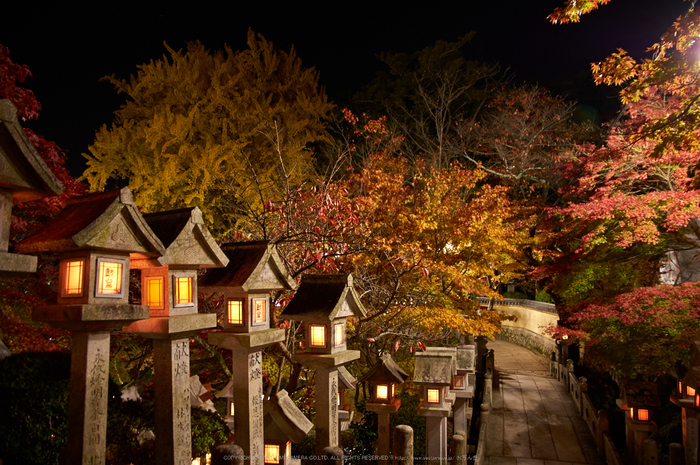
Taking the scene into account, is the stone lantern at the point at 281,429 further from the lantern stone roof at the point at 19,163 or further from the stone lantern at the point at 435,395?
the lantern stone roof at the point at 19,163

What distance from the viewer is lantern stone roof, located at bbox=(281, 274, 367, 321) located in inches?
228

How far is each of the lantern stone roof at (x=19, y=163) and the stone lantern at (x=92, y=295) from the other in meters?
0.41

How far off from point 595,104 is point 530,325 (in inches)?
690

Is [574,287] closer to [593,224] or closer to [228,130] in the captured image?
[593,224]

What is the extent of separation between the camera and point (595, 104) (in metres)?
33.6

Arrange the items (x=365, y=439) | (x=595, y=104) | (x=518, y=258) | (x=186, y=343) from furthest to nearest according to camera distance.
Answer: (x=595, y=104) < (x=518, y=258) < (x=365, y=439) < (x=186, y=343)

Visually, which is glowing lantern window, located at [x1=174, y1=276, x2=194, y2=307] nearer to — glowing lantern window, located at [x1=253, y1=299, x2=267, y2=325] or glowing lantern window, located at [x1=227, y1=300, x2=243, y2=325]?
glowing lantern window, located at [x1=227, y1=300, x2=243, y2=325]

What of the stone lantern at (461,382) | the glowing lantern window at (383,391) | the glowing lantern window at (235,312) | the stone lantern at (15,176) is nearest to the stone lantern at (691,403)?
the stone lantern at (461,382)

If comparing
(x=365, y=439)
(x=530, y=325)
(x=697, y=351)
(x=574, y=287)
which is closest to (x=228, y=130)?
(x=365, y=439)

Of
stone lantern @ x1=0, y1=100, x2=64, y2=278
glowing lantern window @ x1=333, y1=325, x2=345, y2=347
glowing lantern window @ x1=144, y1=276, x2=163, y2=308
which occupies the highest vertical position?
stone lantern @ x1=0, y1=100, x2=64, y2=278

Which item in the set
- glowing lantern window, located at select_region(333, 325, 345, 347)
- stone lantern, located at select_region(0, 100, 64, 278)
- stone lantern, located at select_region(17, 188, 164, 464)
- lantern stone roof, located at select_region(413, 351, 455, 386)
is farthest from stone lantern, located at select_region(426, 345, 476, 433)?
stone lantern, located at select_region(0, 100, 64, 278)

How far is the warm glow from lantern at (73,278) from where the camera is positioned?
381cm

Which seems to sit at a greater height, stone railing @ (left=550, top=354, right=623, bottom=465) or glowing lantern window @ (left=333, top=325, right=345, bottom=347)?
glowing lantern window @ (left=333, top=325, right=345, bottom=347)

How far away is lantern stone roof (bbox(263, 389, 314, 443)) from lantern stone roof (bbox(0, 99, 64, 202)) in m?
4.07
